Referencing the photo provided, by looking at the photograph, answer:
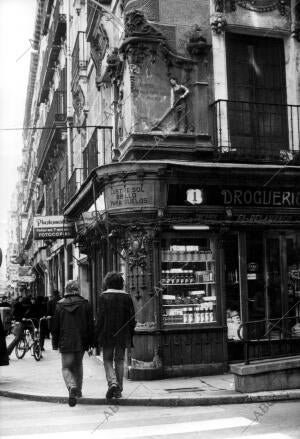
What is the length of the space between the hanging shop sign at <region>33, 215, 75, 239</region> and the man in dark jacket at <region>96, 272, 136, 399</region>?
26.9 feet

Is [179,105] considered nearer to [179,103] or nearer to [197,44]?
[179,103]

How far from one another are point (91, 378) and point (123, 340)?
2.74 m

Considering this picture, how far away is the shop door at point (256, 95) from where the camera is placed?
1366 cm

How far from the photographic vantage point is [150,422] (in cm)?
833

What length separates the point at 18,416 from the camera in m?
8.98

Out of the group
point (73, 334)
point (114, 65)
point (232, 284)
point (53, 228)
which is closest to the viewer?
point (73, 334)

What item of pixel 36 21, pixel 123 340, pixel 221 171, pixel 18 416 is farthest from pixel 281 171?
pixel 36 21

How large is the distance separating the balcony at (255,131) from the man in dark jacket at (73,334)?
4.78 metres

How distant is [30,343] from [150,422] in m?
10.3

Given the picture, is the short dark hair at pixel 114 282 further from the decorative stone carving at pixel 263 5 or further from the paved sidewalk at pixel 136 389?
the decorative stone carving at pixel 263 5

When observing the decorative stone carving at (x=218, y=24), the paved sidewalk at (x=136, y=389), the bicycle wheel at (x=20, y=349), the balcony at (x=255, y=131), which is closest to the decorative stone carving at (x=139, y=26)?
the decorative stone carving at (x=218, y=24)

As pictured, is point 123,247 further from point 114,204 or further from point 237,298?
point 237,298

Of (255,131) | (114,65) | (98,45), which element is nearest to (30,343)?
(114,65)

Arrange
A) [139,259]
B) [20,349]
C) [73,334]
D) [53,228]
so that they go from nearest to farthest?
[73,334]
[139,259]
[20,349]
[53,228]
